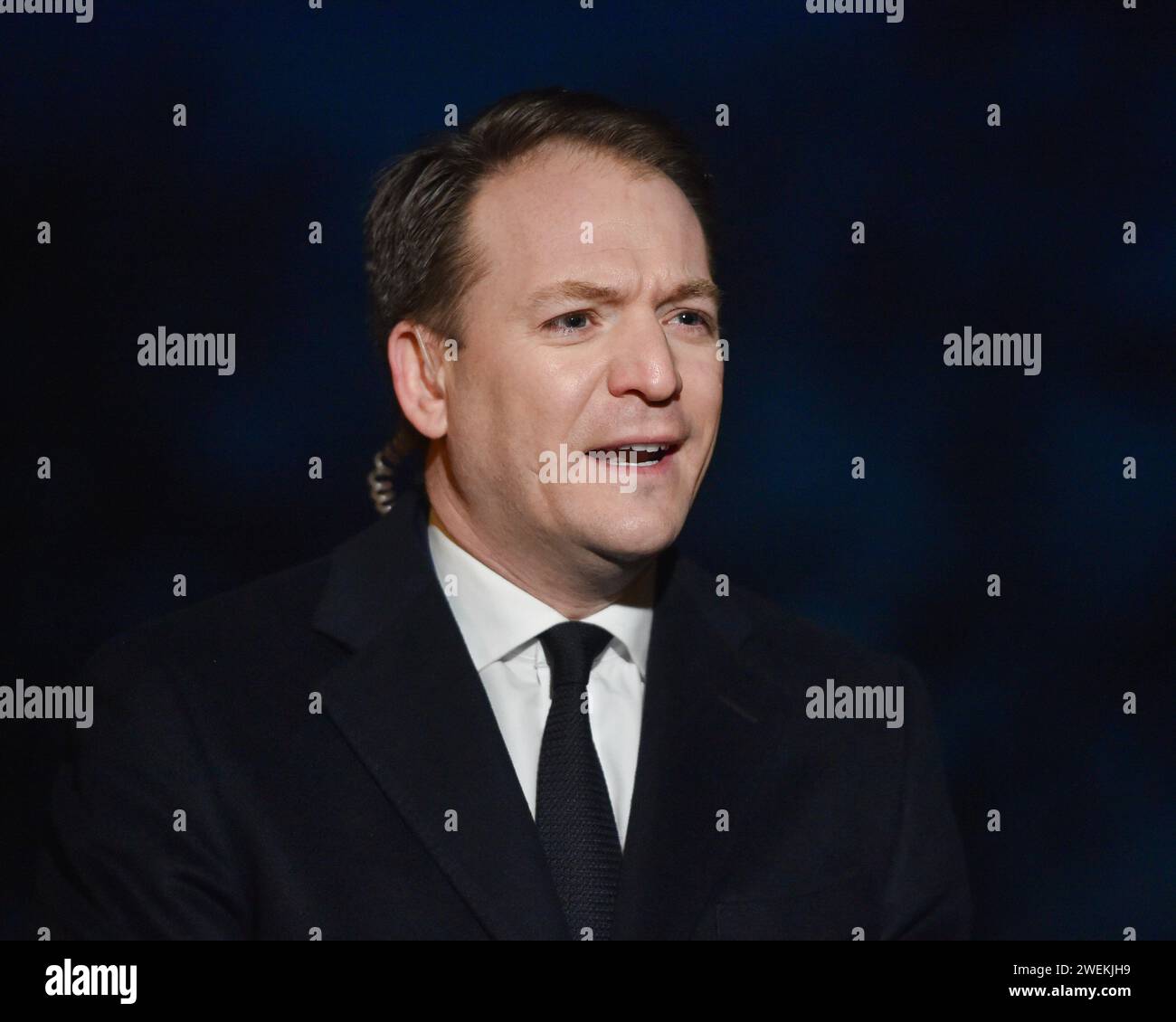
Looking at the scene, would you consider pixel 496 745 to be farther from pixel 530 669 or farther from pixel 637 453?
pixel 637 453

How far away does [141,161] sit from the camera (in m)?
3.37

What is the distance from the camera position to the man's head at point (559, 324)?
264 cm

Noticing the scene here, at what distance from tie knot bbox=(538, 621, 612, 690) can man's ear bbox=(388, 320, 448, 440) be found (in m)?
0.42

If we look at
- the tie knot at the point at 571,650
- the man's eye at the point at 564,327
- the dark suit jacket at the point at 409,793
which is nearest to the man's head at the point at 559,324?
the man's eye at the point at 564,327

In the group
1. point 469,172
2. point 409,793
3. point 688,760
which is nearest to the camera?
point 409,793

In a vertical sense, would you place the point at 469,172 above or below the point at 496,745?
above

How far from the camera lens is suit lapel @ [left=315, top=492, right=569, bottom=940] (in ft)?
8.34

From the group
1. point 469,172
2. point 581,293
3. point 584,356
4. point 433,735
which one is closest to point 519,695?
point 433,735

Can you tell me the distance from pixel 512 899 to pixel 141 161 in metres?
1.80

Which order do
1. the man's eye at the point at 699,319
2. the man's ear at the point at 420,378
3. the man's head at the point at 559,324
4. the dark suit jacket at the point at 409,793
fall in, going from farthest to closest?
the man's ear at the point at 420,378 < the man's eye at the point at 699,319 < the man's head at the point at 559,324 < the dark suit jacket at the point at 409,793

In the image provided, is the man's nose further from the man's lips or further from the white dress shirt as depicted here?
the white dress shirt

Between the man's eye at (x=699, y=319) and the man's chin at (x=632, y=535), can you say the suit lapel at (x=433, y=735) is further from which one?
the man's eye at (x=699, y=319)

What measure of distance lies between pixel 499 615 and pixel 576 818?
15.1 inches

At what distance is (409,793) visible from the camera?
8.50 ft
